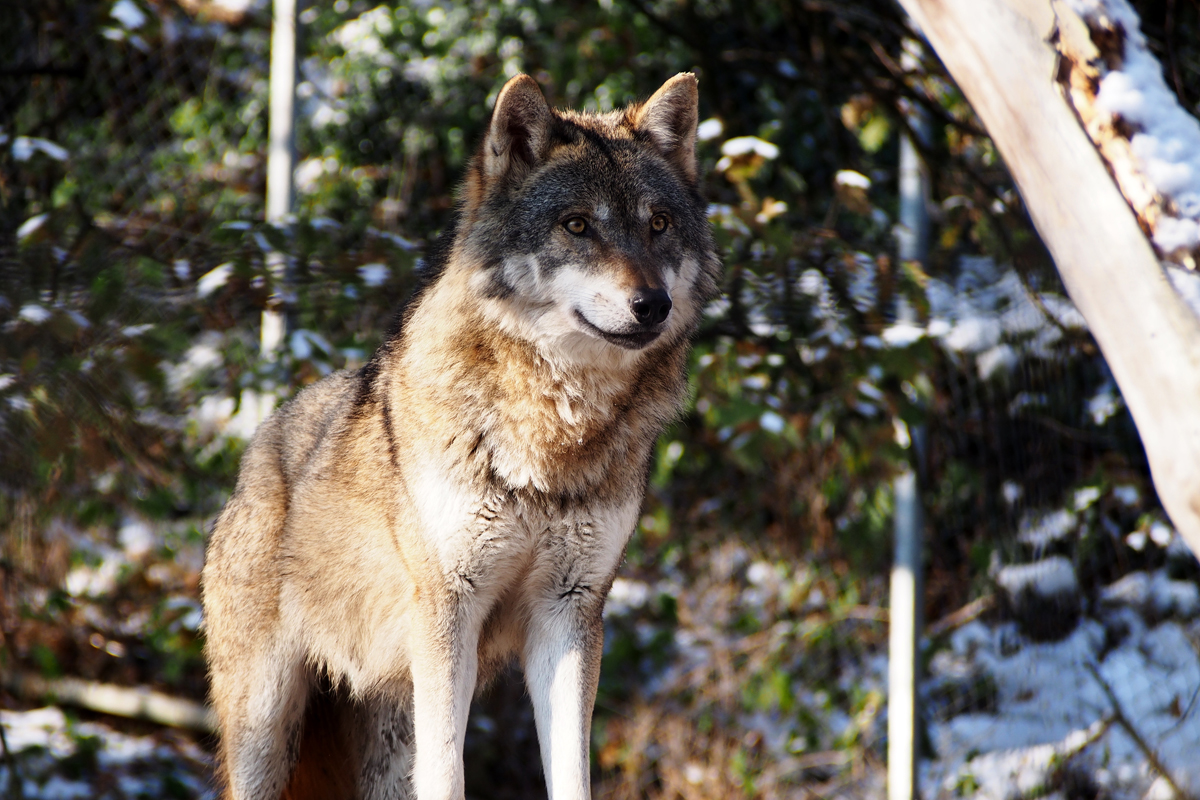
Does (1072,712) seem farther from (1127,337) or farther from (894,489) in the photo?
(1127,337)

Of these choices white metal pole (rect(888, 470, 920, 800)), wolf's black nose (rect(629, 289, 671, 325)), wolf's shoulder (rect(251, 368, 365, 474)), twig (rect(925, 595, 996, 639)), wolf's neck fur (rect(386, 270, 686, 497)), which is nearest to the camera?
wolf's black nose (rect(629, 289, 671, 325))

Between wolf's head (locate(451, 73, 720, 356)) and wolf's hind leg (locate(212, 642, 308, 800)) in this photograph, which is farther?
wolf's hind leg (locate(212, 642, 308, 800))

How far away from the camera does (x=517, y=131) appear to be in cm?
268

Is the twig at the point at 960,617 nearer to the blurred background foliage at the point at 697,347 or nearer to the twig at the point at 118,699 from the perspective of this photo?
the blurred background foliage at the point at 697,347

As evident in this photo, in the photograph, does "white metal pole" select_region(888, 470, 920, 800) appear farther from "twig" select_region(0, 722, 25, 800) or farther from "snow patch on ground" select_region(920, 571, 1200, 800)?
"twig" select_region(0, 722, 25, 800)

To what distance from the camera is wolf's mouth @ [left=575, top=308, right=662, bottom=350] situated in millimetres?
2408

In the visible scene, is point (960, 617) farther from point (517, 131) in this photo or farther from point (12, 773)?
point (12, 773)

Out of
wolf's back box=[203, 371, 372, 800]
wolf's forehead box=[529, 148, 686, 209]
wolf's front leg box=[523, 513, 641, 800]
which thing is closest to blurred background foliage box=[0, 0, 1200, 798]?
wolf's back box=[203, 371, 372, 800]

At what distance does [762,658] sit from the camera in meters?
5.63

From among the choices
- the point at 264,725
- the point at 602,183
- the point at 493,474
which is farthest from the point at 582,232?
the point at 264,725

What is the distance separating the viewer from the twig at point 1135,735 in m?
4.27

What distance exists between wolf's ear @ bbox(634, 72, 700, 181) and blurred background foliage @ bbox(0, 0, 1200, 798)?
109 centimetres

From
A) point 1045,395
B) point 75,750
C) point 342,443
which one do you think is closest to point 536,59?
point 1045,395

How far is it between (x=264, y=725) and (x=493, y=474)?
1.09m
